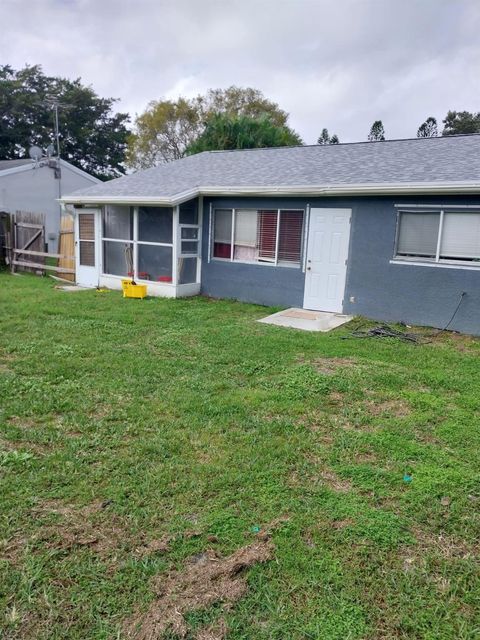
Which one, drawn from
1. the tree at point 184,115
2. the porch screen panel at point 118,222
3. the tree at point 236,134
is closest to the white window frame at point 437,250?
the porch screen panel at point 118,222

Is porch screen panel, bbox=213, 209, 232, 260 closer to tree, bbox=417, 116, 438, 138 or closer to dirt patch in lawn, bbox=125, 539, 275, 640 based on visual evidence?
dirt patch in lawn, bbox=125, 539, 275, 640

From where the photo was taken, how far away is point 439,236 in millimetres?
7531

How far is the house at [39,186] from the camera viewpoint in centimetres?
1978

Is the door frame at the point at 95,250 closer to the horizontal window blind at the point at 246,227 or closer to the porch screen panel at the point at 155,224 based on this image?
the porch screen panel at the point at 155,224

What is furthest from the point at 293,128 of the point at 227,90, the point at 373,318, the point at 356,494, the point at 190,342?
the point at 356,494

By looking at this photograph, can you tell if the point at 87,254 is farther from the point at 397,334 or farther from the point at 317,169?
the point at 397,334

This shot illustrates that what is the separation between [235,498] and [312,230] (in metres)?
6.90


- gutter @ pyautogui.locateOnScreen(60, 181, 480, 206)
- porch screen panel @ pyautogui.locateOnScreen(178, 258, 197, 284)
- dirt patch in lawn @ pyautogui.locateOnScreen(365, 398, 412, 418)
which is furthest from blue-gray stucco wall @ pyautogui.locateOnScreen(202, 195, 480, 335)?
dirt patch in lawn @ pyautogui.locateOnScreen(365, 398, 412, 418)

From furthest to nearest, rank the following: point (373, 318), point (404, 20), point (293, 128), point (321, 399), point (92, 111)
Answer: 1. point (92, 111)
2. point (293, 128)
3. point (404, 20)
4. point (373, 318)
5. point (321, 399)

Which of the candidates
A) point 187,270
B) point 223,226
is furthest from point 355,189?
point 187,270

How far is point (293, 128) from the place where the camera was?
32406 millimetres

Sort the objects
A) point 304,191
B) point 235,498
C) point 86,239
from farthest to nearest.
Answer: point 86,239
point 304,191
point 235,498

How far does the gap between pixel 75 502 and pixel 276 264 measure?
7.31 meters

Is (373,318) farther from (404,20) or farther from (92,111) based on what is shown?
(92,111)
